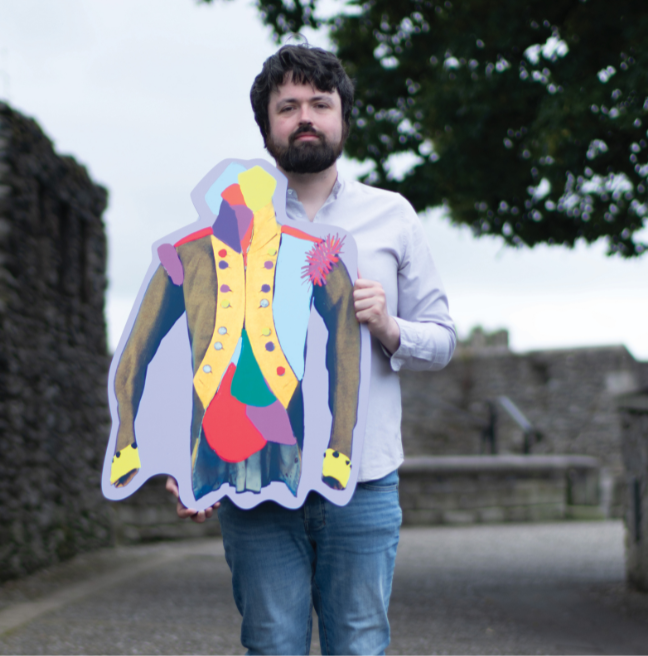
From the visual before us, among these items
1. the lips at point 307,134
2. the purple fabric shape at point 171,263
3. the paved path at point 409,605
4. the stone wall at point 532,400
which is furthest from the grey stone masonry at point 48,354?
the stone wall at point 532,400

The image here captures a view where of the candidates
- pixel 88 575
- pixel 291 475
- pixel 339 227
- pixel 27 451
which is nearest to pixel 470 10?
pixel 339 227

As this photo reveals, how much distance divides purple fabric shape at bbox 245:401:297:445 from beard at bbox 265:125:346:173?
518 millimetres

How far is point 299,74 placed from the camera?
1784 mm

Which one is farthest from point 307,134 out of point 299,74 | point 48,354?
point 48,354

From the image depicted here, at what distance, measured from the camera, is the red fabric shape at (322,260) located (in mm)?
1764

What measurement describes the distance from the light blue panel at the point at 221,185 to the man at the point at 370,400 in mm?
92

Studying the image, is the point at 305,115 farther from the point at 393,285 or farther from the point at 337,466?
the point at 337,466

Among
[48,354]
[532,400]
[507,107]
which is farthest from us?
[532,400]

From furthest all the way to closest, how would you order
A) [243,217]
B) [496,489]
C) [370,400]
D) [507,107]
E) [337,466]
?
[496,489], [507,107], [243,217], [370,400], [337,466]

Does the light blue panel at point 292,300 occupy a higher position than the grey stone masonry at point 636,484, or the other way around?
the light blue panel at point 292,300

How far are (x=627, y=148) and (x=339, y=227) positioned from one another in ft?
11.7

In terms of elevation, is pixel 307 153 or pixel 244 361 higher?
pixel 307 153

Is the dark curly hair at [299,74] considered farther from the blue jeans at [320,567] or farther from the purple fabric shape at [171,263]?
the blue jeans at [320,567]

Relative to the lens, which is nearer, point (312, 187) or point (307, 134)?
point (307, 134)
